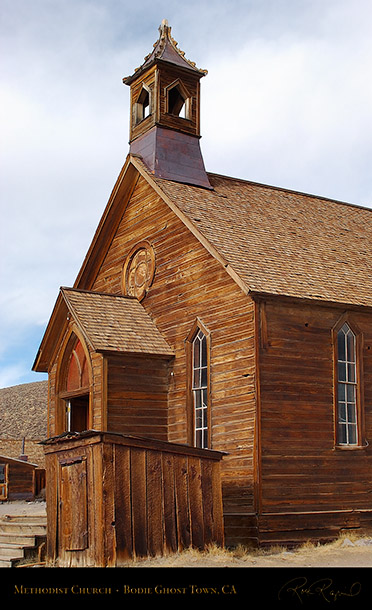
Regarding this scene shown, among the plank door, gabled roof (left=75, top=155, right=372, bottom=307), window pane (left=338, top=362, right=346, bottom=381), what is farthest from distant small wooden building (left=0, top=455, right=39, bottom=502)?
the plank door

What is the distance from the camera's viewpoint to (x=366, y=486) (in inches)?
750

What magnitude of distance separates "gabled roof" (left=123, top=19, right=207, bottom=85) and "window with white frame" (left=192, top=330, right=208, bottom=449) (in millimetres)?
9308

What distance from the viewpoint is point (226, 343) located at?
1903cm

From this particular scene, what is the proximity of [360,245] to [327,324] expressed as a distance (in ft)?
16.7

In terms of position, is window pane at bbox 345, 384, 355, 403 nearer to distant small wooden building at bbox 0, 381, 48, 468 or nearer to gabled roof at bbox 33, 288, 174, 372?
gabled roof at bbox 33, 288, 174, 372

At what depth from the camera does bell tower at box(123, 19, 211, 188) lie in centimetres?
2423

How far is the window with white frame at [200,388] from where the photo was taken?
19703mm

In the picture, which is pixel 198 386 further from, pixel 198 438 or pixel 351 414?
pixel 351 414

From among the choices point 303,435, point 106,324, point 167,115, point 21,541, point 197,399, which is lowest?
point 21,541

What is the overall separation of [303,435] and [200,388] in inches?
112

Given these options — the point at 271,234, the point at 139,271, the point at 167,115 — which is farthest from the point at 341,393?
the point at 167,115

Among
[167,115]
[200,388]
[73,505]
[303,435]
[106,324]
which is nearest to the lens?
[73,505]
